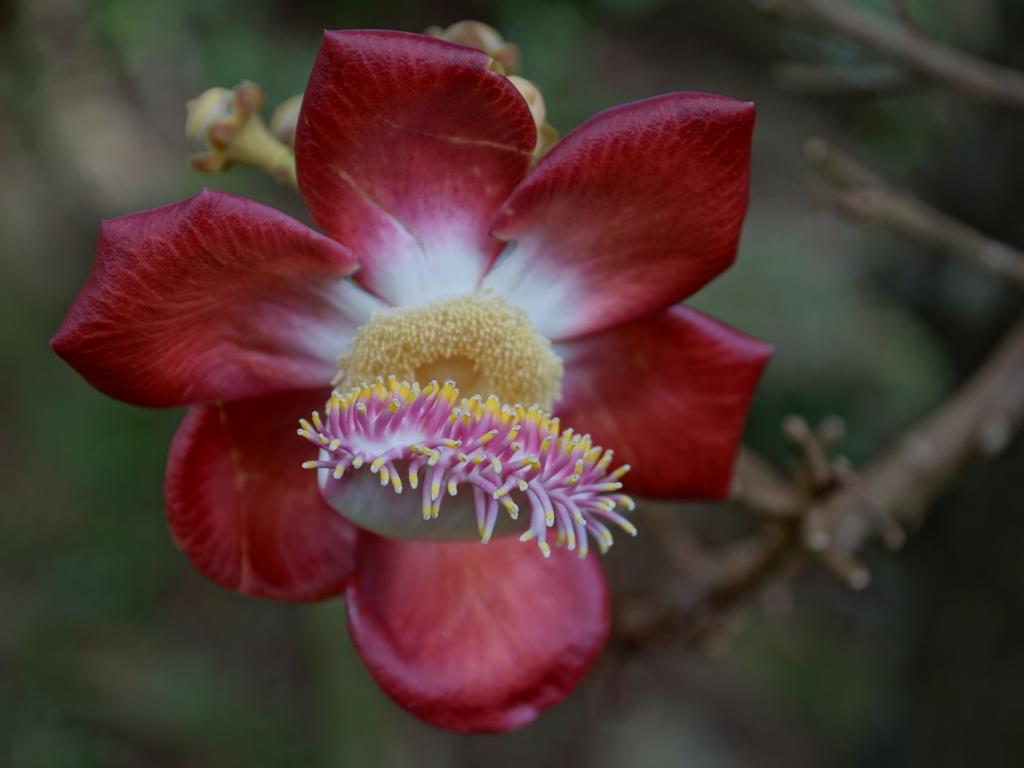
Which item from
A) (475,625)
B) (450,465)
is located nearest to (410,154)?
(450,465)

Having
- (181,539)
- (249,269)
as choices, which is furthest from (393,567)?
(249,269)

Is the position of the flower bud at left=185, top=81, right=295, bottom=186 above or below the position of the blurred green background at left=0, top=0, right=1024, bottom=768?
above

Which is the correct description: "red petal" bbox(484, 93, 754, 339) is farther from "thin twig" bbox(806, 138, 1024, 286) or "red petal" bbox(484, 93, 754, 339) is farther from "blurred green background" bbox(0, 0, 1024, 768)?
"blurred green background" bbox(0, 0, 1024, 768)

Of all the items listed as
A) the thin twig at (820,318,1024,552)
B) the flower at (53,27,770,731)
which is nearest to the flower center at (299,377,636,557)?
the flower at (53,27,770,731)

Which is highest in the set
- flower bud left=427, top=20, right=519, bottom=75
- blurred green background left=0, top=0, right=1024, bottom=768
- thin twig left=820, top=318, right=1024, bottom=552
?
flower bud left=427, top=20, right=519, bottom=75

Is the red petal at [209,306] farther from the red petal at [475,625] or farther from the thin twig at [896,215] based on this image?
the thin twig at [896,215]

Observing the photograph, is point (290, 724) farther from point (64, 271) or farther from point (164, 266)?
point (164, 266)

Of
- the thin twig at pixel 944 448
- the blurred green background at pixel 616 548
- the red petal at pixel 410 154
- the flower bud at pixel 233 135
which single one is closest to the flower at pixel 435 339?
the red petal at pixel 410 154
